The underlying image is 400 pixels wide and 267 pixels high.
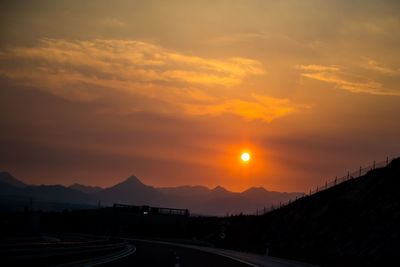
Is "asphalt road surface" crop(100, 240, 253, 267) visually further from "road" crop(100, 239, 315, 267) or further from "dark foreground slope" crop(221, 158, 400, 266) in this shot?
"dark foreground slope" crop(221, 158, 400, 266)

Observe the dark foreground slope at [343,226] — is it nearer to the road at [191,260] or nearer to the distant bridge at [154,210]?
the road at [191,260]

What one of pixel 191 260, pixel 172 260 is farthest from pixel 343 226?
pixel 172 260

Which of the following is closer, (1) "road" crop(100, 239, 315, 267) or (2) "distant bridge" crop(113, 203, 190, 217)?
(1) "road" crop(100, 239, 315, 267)

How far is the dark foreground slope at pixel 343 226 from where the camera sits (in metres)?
43.8

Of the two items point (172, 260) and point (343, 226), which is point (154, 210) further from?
point (172, 260)

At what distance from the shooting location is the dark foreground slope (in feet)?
144

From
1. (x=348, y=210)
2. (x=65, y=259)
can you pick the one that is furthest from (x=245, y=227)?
(x=65, y=259)

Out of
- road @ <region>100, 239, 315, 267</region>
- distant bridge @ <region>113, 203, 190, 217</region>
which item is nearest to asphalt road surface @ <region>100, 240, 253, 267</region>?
road @ <region>100, 239, 315, 267</region>

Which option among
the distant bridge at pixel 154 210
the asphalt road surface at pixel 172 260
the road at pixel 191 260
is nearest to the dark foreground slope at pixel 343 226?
the road at pixel 191 260

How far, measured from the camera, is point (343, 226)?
57844 mm

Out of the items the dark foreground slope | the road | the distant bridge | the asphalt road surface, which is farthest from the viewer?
the distant bridge

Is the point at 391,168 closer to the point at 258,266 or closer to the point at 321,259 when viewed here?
the point at 321,259

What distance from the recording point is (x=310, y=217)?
2844 inches

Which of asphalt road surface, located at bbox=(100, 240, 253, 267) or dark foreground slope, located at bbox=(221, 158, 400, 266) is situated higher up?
dark foreground slope, located at bbox=(221, 158, 400, 266)
